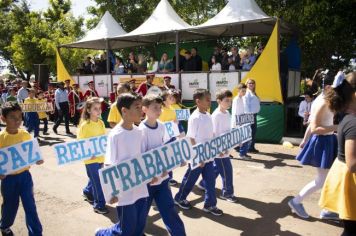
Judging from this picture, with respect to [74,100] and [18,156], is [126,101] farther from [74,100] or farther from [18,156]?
[74,100]

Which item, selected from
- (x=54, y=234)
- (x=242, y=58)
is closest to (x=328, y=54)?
(x=242, y=58)

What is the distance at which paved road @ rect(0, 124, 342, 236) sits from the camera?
4793mm

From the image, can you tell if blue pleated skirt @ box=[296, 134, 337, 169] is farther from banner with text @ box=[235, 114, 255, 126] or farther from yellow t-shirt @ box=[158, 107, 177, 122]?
banner with text @ box=[235, 114, 255, 126]

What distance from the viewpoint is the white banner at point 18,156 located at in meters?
4.08

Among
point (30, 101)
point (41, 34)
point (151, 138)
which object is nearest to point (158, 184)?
point (151, 138)

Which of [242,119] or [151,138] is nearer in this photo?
[151,138]

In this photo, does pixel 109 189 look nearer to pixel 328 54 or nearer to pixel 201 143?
pixel 201 143

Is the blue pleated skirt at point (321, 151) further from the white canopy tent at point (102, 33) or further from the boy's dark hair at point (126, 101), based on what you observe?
the white canopy tent at point (102, 33)

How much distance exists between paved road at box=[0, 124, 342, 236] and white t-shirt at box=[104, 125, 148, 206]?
1.27 meters

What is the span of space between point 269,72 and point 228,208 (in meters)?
6.38

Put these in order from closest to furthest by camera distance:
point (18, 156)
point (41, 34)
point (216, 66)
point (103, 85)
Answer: point (18, 156)
point (216, 66)
point (103, 85)
point (41, 34)

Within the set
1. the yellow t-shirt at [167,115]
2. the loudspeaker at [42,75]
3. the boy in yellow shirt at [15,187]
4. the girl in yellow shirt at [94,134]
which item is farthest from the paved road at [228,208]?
the loudspeaker at [42,75]

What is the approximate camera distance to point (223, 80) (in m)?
12.2

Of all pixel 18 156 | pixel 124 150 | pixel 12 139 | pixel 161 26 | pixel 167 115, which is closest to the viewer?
pixel 124 150
